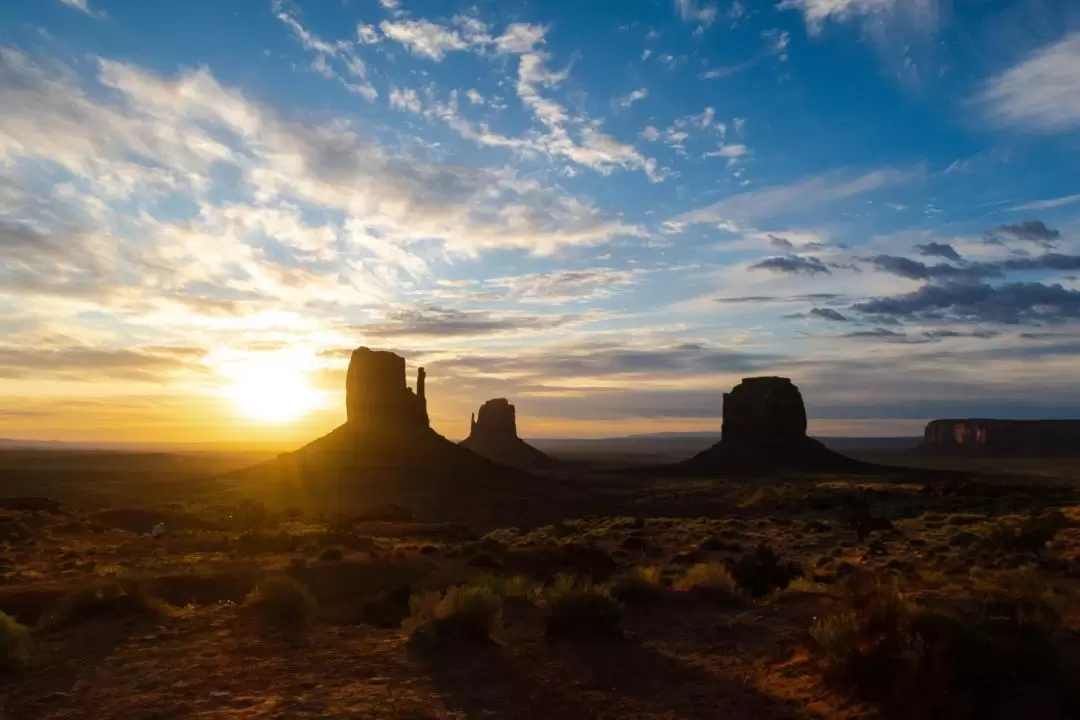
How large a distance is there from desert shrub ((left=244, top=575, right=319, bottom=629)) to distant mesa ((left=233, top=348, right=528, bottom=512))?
5199 cm

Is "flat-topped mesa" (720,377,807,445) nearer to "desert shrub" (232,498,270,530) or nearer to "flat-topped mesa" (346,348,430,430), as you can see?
"flat-topped mesa" (346,348,430,430)

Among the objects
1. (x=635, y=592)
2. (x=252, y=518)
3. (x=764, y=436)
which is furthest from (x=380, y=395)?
(x=635, y=592)

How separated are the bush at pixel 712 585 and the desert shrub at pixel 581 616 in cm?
394

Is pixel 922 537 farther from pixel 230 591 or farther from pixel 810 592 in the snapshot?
pixel 230 591

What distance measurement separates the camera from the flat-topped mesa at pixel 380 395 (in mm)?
98188

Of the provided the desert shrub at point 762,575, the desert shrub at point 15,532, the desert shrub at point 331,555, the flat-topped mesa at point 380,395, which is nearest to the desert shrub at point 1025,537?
the desert shrub at point 762,575

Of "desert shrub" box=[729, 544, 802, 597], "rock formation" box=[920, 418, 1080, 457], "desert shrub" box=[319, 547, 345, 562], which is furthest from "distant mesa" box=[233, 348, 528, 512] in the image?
"rock formation" box=[920, 418, 1080, 457]

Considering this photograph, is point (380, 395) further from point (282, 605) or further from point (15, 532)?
point (282, 605)

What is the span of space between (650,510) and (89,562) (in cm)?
4894

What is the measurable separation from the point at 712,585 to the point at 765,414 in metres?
120

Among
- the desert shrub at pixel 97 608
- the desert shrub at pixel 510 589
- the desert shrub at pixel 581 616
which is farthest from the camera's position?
the desert shrub at pixel 510 589

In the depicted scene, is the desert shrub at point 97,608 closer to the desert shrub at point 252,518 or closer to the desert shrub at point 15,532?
the desert shrub at point 15,532

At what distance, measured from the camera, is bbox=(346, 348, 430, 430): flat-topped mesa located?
98.2 meters

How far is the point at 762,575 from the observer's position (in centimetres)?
1836
